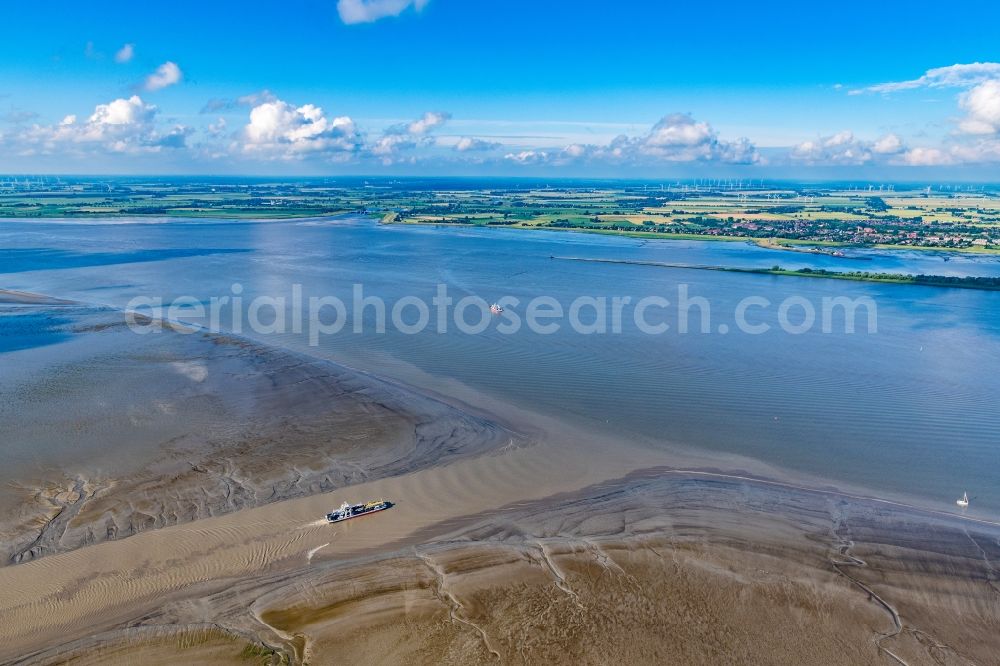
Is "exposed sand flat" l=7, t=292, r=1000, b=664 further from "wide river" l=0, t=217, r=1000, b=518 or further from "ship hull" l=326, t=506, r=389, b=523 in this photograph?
"wide river" l=0, t=217, r=1000, b=518

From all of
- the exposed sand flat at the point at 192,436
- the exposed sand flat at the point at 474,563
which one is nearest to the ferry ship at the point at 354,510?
the exposed sand flat at the point at 474,563

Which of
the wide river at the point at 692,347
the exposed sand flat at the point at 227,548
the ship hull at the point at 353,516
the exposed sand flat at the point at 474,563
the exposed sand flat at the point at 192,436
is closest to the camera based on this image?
the exposed sand flat at the point at 474,563

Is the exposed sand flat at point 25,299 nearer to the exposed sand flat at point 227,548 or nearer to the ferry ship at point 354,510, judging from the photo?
the exposed sand flat at point 227,548

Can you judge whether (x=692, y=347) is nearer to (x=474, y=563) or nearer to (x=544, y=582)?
(x=544, y=582)

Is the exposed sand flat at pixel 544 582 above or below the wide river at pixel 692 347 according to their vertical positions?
below

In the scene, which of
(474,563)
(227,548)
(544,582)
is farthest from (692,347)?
(227,548)

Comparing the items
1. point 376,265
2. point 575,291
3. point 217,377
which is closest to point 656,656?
point 217,377
